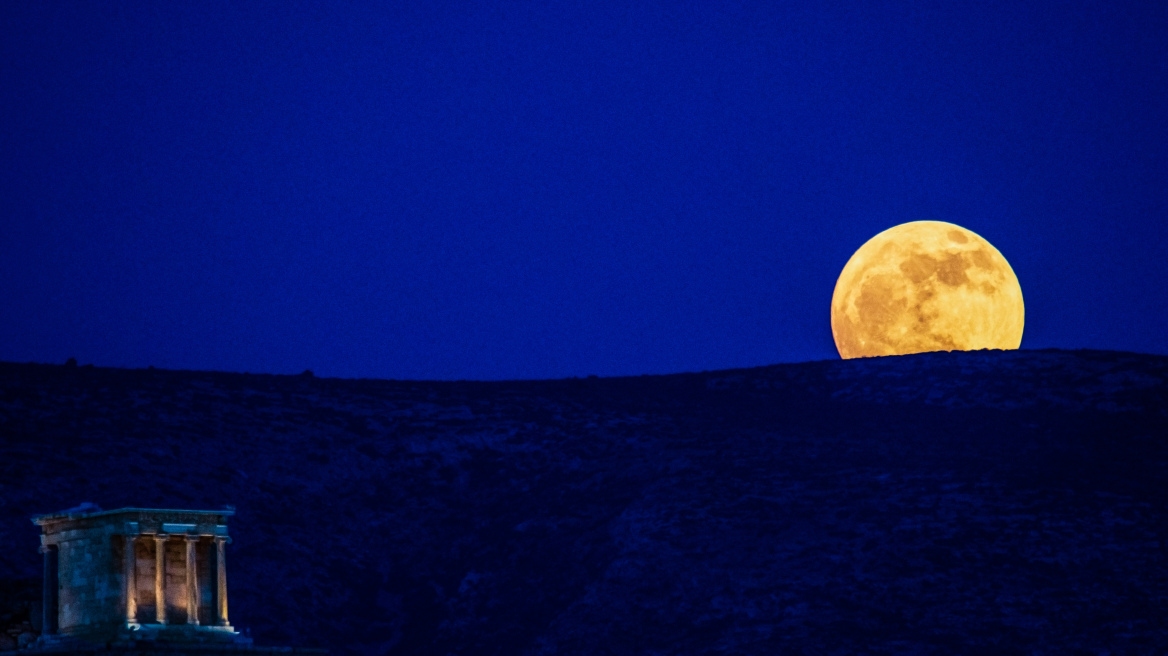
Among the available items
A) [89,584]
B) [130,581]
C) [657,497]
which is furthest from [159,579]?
[657,497]

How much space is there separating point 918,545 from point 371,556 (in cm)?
2168

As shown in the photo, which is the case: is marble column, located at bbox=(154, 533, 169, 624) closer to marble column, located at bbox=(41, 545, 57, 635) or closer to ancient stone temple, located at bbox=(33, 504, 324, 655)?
ancient stone temple, located at bbox=(33, 504, 324, 655)

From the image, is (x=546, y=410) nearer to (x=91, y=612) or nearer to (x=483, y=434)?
(x=483, y=434)

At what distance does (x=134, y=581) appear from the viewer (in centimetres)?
4581

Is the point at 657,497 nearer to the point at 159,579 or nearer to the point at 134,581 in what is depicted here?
the point at 159,579

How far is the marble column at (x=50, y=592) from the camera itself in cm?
4631

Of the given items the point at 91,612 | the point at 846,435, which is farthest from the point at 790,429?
the point at 91,612

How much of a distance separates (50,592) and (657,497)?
30.0 metres

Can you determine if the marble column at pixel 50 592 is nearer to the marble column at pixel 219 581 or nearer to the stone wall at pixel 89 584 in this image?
the stone wall at pixel 89 584

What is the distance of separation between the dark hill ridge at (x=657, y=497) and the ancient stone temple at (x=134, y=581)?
5.37m

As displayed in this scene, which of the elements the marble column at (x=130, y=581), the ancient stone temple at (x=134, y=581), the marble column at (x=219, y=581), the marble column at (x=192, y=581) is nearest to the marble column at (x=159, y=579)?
the ancient stone temple at (x=134, y=581)

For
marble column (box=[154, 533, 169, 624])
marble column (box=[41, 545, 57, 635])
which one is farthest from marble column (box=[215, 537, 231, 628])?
marble column (box=[41, 545, 57, 635])

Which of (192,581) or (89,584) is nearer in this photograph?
(89,584)

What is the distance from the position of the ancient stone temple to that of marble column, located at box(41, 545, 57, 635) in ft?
0.08
